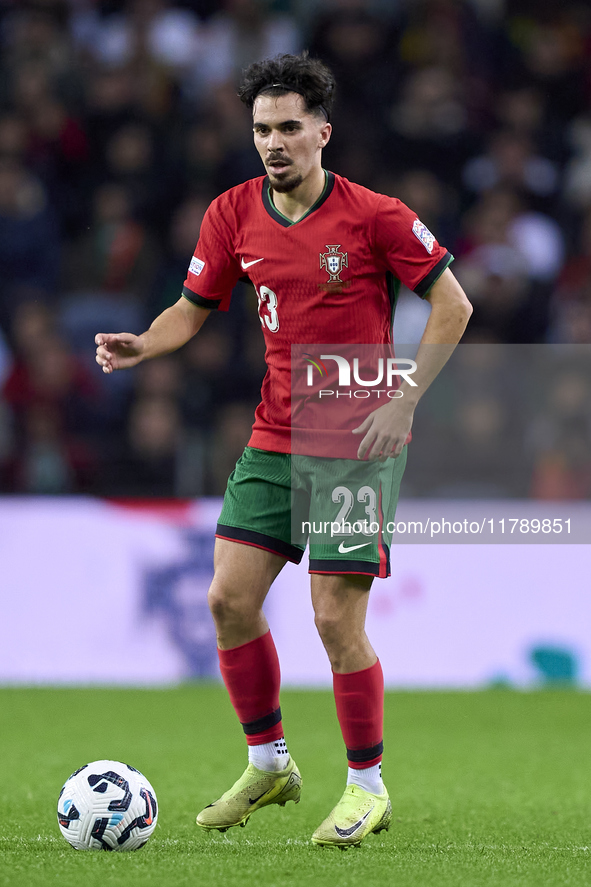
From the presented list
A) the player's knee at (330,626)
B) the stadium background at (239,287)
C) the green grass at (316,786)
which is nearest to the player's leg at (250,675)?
the green grass at (316,786)

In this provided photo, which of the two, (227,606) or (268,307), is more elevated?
(268,307)

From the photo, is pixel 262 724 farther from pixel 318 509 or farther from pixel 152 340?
pixel 152 340

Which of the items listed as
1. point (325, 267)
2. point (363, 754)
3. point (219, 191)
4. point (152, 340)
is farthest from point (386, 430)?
point (219, 191)

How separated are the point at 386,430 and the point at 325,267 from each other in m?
0.51

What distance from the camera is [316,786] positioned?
181 inches

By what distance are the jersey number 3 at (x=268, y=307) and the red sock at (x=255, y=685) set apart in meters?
0.93

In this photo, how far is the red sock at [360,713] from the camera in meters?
3.55

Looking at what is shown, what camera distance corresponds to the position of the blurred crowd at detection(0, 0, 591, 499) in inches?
303

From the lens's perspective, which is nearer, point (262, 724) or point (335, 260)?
point (335, 260)

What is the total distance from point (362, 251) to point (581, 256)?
570 centimetres

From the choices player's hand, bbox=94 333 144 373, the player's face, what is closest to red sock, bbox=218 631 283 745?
player's hand, bbox=94 333 144 373

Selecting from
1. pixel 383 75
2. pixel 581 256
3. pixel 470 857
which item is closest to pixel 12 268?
pixel 383 75

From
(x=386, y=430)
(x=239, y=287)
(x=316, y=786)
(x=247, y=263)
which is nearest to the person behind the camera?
(x=386, y=430)

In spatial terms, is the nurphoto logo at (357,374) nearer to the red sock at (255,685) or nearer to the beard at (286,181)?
the beard at (286,181)
